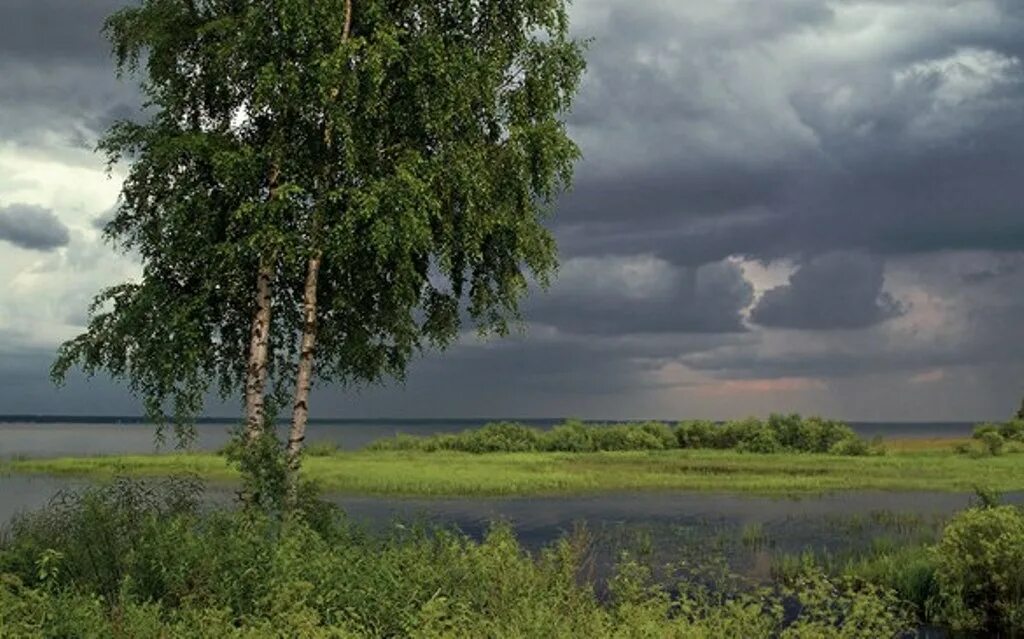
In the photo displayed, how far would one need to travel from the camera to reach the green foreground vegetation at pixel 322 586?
47.2 ft

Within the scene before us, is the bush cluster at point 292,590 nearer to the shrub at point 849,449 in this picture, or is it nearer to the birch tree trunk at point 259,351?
the birch tree trunk at point 259,351

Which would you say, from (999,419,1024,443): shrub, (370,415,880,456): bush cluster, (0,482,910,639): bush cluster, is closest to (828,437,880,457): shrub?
(370,415,880,456): bush cluster

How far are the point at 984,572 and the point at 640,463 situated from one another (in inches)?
2046

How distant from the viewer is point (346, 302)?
25.0 meters

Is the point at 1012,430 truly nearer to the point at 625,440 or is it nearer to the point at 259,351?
the point at 625,440

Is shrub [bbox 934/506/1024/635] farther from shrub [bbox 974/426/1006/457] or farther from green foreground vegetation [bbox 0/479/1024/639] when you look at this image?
shrub [bbox 974/426/1006/457]

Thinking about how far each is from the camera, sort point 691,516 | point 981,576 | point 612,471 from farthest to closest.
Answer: point 612,471
point 691,516
point 981,576

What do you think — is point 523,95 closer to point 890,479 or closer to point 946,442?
point 890,479

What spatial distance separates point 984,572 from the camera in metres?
24.4

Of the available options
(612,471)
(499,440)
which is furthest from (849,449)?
(499,440)

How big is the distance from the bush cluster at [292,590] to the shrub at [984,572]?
6.86 metres

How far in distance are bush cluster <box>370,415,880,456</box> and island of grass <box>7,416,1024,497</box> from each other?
4.1 inches

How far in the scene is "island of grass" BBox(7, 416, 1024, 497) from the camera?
60.1m

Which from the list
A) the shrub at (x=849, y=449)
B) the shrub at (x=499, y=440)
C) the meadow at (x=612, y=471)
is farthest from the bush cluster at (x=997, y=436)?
the shrub at (x=499, y=440)
